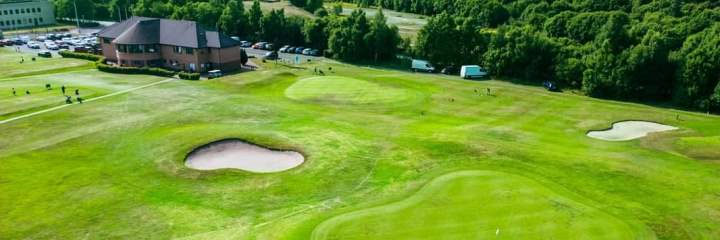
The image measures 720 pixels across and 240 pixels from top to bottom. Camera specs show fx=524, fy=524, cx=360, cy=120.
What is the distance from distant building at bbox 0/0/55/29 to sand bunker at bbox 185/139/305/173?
127270mm

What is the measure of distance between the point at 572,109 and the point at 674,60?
19558 mm

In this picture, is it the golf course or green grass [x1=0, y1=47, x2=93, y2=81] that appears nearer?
the golf course

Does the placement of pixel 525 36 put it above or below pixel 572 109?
above

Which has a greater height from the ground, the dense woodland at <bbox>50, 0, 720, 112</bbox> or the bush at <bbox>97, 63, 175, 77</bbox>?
the dense woodland at <bbox>50, 0, 720, 112</bbox>

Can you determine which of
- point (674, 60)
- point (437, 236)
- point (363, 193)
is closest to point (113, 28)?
point (363, 193)

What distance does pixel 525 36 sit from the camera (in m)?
89.9

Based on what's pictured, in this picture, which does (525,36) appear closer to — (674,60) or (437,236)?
→ (674,60)

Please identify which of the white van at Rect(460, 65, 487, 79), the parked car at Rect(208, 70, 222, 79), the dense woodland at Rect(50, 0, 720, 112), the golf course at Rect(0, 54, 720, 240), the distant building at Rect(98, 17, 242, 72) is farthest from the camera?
the distant building at Rect(98, 17, 242, 72)

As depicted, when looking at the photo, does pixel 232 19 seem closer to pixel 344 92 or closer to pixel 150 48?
pixel 150 48

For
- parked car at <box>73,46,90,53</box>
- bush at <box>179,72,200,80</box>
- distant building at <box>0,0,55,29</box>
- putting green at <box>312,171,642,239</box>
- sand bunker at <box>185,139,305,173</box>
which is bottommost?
putting green at <box>312,171,642,239</box>

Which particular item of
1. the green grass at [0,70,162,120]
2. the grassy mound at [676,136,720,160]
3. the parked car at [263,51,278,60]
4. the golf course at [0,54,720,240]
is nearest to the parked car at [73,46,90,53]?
the green grass at [0,70,162,120]

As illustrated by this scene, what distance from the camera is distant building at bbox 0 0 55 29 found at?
145000mm

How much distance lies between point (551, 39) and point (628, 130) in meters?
34.2

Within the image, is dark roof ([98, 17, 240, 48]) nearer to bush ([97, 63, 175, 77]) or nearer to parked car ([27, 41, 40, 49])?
bush ([97, 63, 175, 77])
